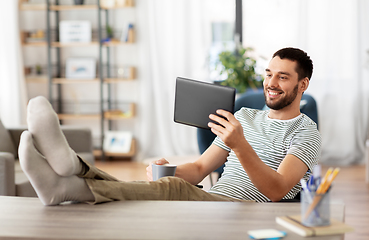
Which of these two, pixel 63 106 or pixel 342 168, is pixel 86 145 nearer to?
pixel 63 106

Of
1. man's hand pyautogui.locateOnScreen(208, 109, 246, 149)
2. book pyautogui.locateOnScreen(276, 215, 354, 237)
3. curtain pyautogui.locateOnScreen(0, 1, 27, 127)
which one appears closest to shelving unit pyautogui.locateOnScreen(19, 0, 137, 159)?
curtain pyautogui.locateOnScreen(0, 1, 27, 127)

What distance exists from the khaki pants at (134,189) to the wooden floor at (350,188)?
1047mm

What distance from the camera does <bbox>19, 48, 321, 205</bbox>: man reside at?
116 centimetres

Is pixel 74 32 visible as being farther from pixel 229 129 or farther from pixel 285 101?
pixel 229 129

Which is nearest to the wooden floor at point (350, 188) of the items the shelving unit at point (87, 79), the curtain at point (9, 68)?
the shelving unit at point (87, 79)

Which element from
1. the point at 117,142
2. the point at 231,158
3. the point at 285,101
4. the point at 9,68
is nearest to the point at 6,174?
the point at 231,158

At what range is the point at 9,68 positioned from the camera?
15.1ft

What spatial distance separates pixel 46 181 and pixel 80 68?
3.78 m

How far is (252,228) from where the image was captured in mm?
1032

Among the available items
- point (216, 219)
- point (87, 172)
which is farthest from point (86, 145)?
point (216, 219)

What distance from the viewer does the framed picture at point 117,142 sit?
4711 millimetres

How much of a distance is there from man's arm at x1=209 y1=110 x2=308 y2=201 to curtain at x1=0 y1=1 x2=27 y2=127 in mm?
3579

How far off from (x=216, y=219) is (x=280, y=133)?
0.73m

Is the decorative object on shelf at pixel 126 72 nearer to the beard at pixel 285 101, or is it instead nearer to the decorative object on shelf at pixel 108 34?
the decorative object on shelf at pixel 108 34
